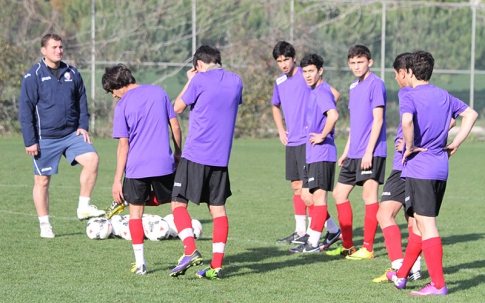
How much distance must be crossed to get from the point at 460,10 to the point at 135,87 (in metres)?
21.7

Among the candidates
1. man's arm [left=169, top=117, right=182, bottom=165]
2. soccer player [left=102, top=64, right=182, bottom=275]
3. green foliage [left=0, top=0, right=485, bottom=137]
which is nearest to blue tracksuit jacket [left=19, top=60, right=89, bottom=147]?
soccer player [left=102, top=64, right=182, bottom=275]

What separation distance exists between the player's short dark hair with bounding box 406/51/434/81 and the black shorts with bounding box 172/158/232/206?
1800 mm

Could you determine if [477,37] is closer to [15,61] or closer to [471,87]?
[471,87]

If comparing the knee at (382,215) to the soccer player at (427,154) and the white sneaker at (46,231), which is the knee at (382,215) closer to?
the soccer player at (427,154)

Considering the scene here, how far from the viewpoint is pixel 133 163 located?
22.0 ft

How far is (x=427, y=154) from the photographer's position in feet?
19.8

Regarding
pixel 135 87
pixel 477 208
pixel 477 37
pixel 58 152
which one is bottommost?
pixel 477 208

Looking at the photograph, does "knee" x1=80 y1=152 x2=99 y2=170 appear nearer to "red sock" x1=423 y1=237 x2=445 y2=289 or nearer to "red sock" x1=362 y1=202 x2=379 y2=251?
"red sock" x1=362 y1=202 x2=379 y2=251

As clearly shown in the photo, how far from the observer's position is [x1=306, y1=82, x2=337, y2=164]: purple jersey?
801cm

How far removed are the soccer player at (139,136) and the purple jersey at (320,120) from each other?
183 centimetres

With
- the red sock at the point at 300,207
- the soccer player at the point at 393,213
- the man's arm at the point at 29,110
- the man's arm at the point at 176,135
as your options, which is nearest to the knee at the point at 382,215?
the soccer player at the point at 393,213

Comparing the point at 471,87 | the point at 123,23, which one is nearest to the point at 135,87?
the point at 123,23

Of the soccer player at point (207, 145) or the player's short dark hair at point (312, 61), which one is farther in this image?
the player's short dark hair at point (312, 61)

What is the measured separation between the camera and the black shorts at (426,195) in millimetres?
6008
